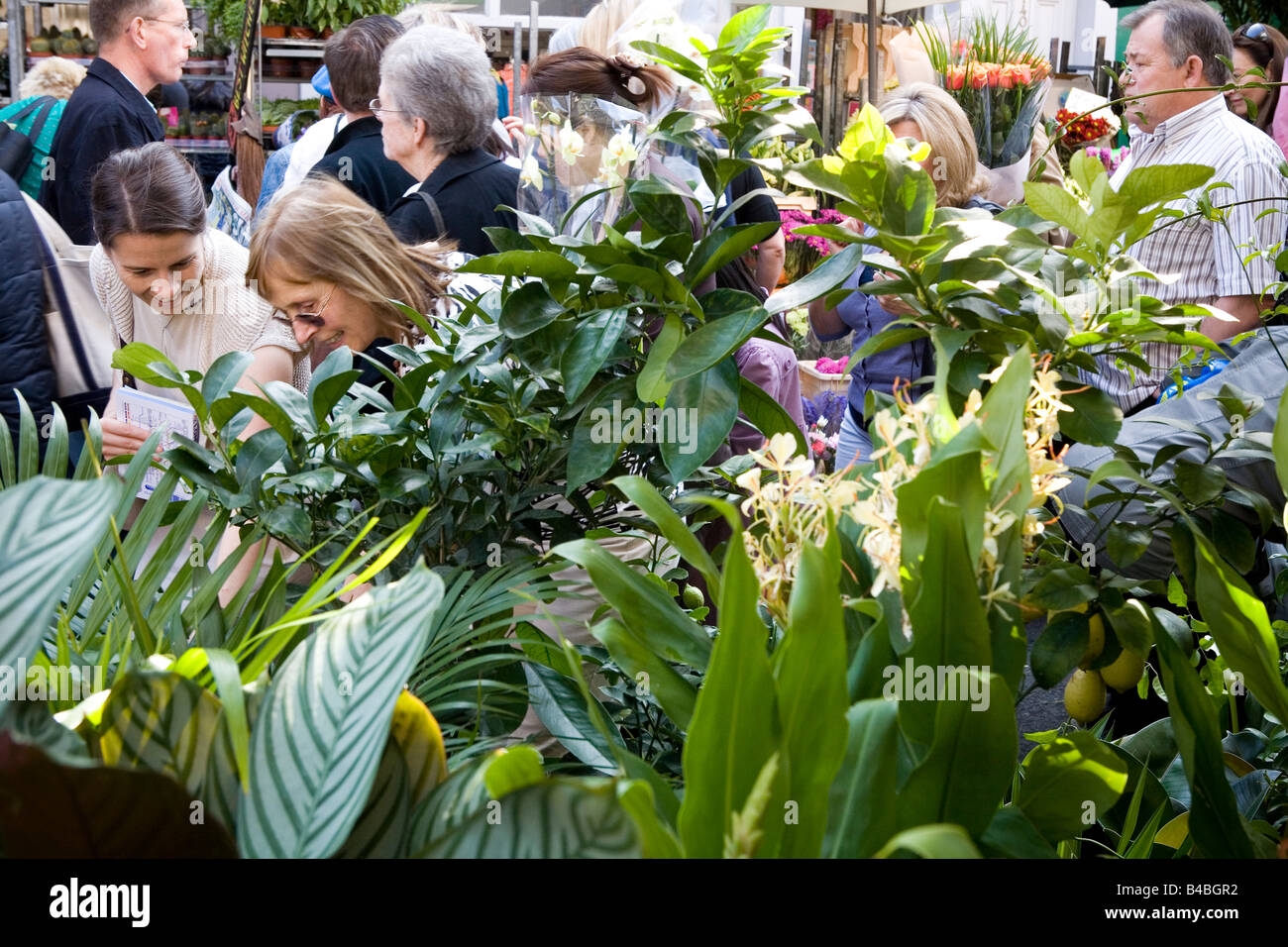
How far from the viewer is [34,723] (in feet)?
2.11

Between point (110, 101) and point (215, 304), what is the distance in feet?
4.46

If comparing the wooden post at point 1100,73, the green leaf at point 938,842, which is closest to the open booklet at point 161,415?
the green leaf at point 938,842

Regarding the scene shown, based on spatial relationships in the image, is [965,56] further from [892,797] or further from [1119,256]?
[892,797]

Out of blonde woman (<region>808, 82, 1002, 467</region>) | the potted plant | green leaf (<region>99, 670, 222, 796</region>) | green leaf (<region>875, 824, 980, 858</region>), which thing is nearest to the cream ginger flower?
blonde woman (<region>808, 82, 1002, 467</region>)

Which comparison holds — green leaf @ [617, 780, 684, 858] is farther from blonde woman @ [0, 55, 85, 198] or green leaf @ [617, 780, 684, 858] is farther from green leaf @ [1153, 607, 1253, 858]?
blonde woman @ [0, 55, 85, 198]

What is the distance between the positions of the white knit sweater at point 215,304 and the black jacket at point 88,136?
38.9 inches

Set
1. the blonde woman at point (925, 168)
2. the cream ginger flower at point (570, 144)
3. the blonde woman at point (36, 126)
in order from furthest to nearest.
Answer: the blonde woman at point (36, 126) → the blonde woman at point (925, 168) → the cream ginger flower at point (570, 144)

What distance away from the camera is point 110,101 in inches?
132

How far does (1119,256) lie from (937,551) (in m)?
0.52

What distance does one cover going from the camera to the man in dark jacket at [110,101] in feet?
11.0

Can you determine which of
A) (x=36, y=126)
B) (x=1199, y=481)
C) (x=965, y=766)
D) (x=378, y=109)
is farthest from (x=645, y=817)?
(x=36, y=126)

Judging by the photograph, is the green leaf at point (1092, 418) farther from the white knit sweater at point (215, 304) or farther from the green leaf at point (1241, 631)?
the white knit sweater at point (215, 304)

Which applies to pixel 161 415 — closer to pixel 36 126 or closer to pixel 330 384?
pixel 330 384
